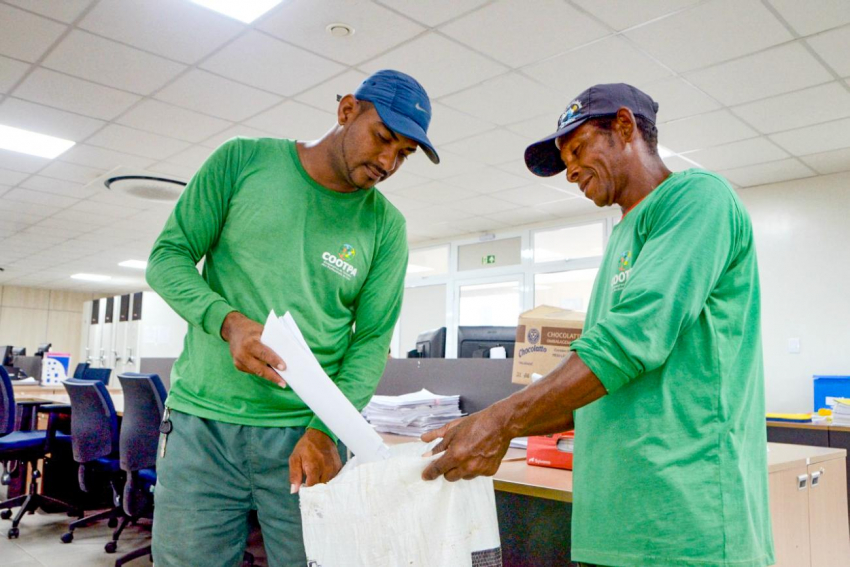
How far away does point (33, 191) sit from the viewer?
21.2ft

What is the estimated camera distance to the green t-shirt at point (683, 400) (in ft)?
2.92

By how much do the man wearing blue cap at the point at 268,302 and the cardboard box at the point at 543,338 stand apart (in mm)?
693

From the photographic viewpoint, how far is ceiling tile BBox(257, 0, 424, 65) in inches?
127

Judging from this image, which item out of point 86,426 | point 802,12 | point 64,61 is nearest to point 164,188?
point 64,61

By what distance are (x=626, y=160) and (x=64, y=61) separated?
3.78 m

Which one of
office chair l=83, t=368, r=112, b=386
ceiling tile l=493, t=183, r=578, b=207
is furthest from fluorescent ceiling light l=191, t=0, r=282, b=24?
office chair l=83, t=368, r=112, b=386

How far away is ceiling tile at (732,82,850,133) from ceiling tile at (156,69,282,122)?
3177 mm

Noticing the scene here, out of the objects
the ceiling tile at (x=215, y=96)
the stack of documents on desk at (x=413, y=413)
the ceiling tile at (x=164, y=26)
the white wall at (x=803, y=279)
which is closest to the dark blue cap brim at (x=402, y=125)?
the stack of documents on desk at (x=413, y=413)

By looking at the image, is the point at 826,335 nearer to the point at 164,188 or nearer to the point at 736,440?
the point at 736,440

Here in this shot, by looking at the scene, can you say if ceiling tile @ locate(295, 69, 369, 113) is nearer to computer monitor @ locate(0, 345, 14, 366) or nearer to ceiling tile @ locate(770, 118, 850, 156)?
ceiling tile @ locate(770, 118, 850, 156)

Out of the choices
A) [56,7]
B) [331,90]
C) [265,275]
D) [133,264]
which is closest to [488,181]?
[331,90]

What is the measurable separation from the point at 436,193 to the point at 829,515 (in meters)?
4.86

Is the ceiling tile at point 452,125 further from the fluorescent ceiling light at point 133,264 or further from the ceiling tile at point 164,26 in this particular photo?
the fluorescent ceiling light at point 133,264

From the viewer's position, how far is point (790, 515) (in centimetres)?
172
